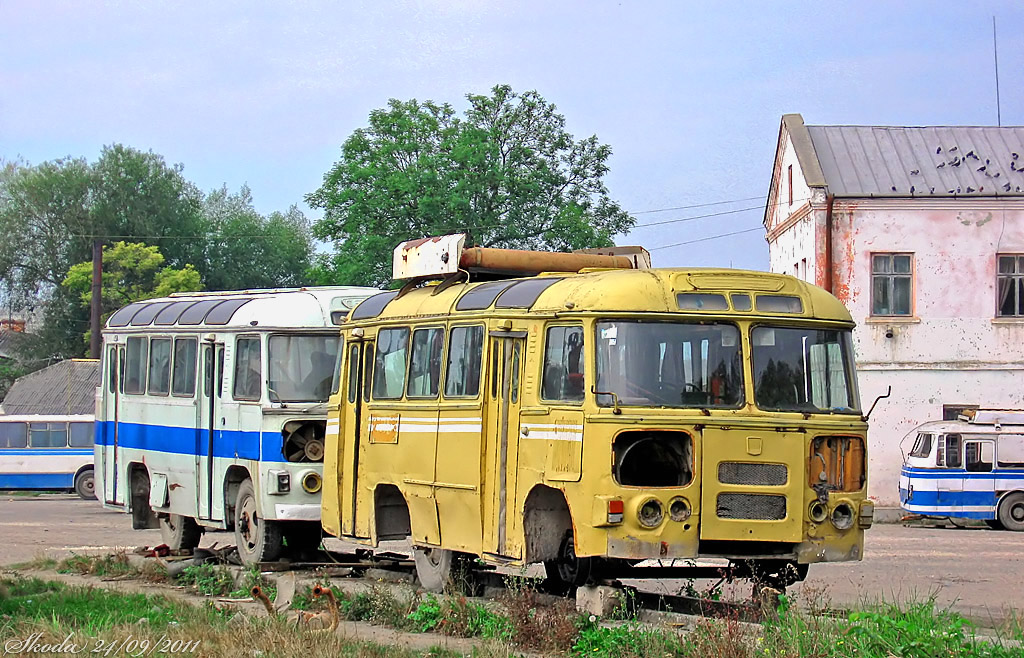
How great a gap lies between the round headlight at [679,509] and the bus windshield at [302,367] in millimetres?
5892

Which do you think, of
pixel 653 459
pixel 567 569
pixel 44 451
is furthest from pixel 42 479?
pixel 653 459

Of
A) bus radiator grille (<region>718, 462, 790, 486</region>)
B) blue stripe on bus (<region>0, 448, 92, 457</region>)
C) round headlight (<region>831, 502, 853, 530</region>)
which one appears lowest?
blue stripe on bus (<region>0, 448, 92, 457</region>)

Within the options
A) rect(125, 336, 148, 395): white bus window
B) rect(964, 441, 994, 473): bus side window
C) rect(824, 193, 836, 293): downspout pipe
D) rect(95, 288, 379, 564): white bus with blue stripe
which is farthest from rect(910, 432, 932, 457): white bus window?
rect(125, 336, 148, 395): white bus window

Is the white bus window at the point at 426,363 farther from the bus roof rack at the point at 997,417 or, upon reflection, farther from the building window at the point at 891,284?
the building window at the point at 891,284

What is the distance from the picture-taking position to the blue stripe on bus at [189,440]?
1504 centimetres

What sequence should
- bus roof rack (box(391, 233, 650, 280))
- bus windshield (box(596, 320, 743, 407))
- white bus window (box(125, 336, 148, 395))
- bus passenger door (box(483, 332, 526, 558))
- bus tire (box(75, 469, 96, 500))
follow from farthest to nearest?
bus tire (box(75, 469, 96, 500)) < white bus window (box(125, 336, 148, 395)) < bus roof rack (box(391, 233, 650, 280)) < bus passenger door (box(483, 332, 526, 558)) < bus windshield (box(596, 320, 743, 407))

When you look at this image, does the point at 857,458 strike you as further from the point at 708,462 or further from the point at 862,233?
the point at 862,233

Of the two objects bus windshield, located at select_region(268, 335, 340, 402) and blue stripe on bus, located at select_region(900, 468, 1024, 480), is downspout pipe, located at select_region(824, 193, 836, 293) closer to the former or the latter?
blue stripe on bus, located at select_region(900, 468, 1024, 480)

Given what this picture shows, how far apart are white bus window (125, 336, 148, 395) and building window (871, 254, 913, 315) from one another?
776 inches

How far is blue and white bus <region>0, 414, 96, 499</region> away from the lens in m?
37.1

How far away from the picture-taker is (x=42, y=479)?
37312mm

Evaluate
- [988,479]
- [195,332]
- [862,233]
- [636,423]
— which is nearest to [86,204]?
[862,233]

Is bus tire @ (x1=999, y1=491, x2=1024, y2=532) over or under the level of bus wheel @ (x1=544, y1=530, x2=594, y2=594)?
under

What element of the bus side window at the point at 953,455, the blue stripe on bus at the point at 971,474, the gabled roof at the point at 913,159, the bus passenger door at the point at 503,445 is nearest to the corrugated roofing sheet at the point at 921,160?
the gabled roof at the point at 913,159
